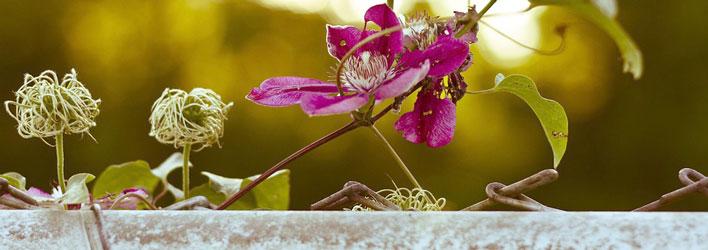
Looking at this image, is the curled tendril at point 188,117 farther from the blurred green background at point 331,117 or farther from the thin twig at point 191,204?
the blurred green background at point 331,117

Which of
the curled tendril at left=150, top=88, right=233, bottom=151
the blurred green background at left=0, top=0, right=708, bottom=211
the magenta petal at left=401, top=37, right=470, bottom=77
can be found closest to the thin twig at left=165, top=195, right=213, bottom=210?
the curled tendril at left=150, top=88, right=233, bottom=151

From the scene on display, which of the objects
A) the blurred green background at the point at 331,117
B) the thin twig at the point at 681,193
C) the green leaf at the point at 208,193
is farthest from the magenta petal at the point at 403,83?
the blurred green background at the point at 331,117

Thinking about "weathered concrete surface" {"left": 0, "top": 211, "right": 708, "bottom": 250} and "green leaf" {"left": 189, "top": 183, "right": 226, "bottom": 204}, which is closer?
"weathered concrete surface" {"left": 0, "top": 211, "right": 708, "bottom": 250}

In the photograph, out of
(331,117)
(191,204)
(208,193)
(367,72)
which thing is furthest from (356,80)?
(331,117)

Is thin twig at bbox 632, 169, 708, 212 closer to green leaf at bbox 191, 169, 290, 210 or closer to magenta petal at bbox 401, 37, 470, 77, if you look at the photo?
magenta petal at bbox 401, 37, 470, 77

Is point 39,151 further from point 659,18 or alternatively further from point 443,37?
point 443,37

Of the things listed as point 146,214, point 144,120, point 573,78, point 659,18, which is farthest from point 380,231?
point 659,18

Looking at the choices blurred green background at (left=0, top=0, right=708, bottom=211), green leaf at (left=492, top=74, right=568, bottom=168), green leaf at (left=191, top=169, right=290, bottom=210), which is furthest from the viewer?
blurred green background at (left=0, top=0, right=708, bottom=211)

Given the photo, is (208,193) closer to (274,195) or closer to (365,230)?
(274,195)
